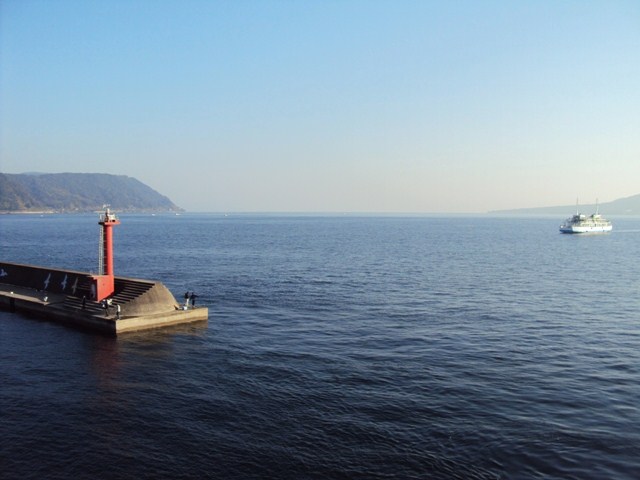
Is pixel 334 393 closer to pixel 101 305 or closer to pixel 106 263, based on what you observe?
pixel 101 305

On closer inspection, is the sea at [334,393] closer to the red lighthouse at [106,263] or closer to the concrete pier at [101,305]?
the concrete pier at [101,305]

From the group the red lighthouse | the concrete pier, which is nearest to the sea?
the concrete pier

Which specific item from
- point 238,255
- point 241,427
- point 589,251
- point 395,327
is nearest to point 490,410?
point 241,427

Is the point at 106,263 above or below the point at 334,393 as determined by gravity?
above

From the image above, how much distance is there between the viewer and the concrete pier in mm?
38344

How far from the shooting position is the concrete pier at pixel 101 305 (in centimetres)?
3834

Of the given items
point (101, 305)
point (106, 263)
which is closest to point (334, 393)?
point (101, 305)

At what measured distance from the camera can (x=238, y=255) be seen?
10138cm

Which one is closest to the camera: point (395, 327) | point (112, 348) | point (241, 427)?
point (241, 427)

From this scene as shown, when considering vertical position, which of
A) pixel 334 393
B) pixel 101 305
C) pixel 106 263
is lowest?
pixel 334 393

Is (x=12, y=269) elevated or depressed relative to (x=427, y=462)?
elevated

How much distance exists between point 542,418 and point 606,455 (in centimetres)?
329

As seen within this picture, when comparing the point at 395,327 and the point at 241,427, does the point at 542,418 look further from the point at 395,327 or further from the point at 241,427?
the point at 395,327

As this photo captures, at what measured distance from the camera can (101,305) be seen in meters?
40.9
